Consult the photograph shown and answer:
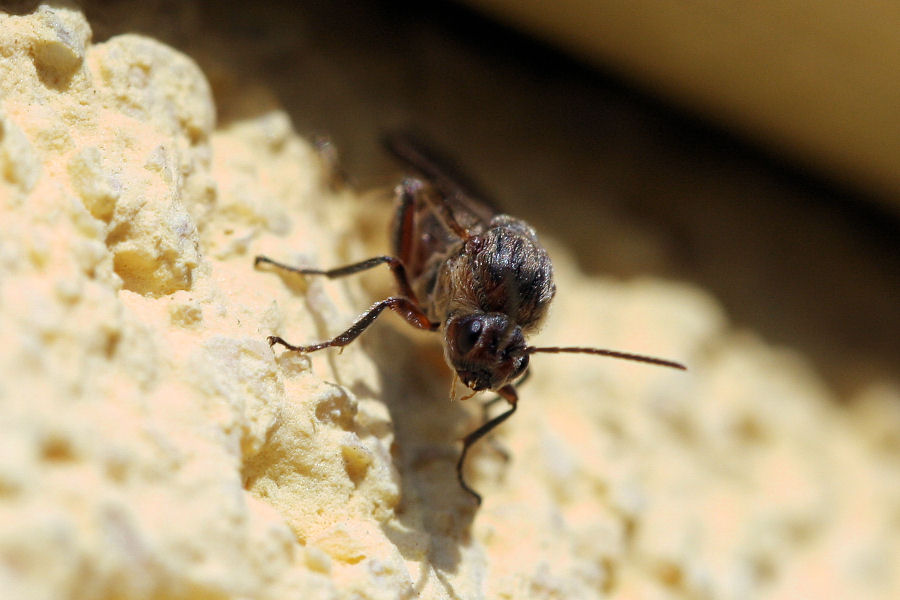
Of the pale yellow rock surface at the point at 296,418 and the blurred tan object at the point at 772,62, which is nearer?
the pale yellow rock surface at the point at 296,418

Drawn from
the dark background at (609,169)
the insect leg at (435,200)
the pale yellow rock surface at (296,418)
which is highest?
the dark background at (609,169)

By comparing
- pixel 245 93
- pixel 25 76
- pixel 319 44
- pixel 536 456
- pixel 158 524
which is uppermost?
pixel 319 44

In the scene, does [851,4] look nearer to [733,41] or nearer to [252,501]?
[733,41]

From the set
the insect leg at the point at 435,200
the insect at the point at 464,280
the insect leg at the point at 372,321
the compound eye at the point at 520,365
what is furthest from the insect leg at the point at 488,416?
the insect leg at the point at 435,200

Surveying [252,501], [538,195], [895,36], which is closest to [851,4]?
[895,36]

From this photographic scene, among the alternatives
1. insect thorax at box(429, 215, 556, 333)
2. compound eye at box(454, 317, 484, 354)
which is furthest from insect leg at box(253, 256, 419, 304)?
compound eye at box(454, 317, 484, 354)

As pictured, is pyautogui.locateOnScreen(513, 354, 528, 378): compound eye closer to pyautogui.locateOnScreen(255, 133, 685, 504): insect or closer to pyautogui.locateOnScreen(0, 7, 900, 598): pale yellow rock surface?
pyautogui.locateOnScreen(255, 133, 685, 504): insect

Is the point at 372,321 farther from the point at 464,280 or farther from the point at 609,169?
the point at 609,169

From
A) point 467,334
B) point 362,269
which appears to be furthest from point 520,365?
point 362,269

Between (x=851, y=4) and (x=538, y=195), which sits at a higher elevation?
(x=851, y=4)

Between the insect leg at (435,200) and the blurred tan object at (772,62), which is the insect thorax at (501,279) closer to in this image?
the insect leg at (435,200)
